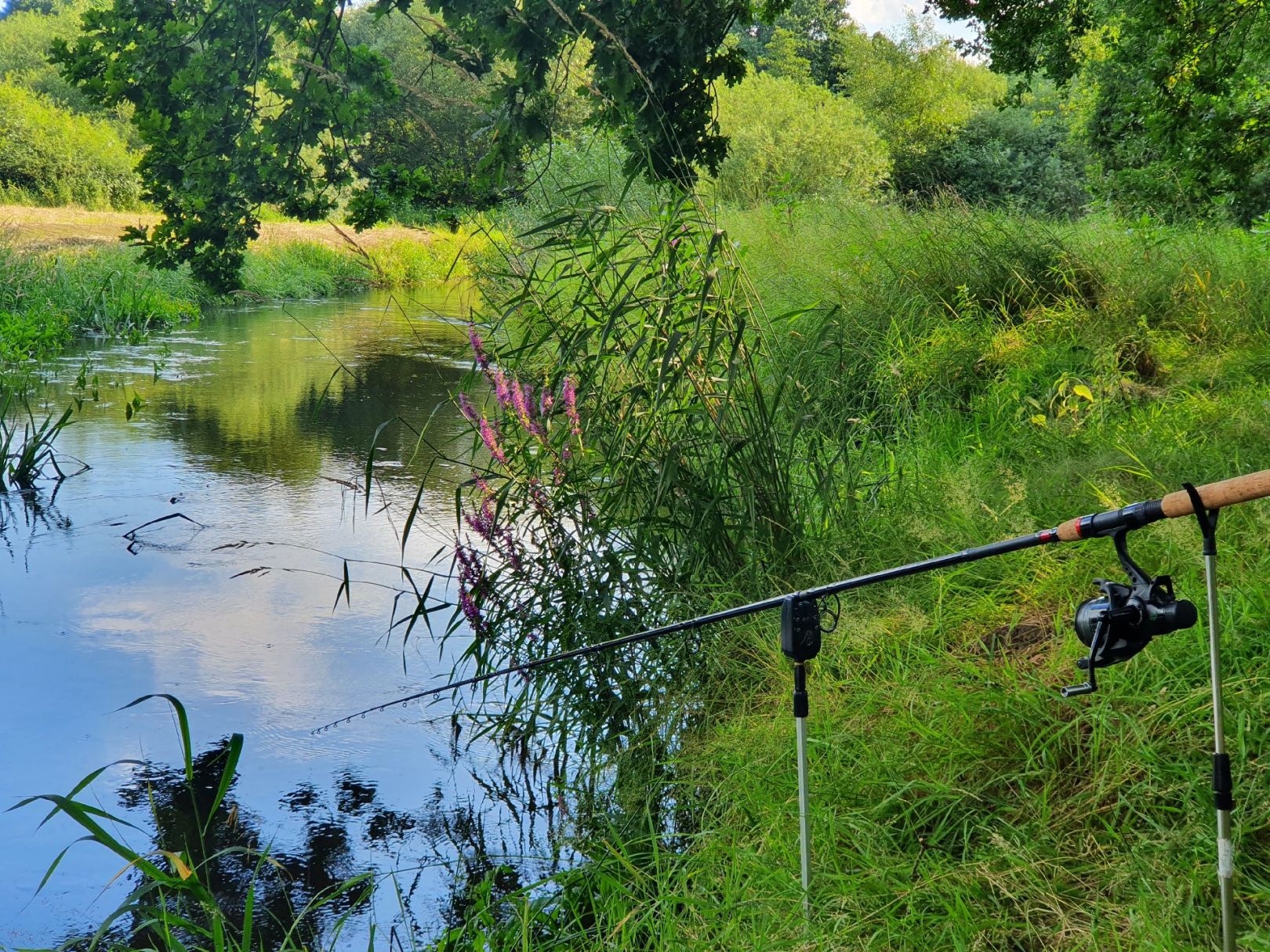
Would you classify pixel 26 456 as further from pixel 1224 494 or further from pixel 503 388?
pixel 1224 494

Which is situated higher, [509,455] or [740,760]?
[509,455]

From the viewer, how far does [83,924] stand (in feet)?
9.36

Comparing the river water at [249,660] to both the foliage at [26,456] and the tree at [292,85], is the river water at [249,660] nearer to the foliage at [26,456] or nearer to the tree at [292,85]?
the foliage at [26,456]

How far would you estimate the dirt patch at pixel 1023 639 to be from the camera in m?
2.96

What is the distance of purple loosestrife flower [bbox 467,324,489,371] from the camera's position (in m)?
3.38

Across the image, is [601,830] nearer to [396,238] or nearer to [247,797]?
[247,797]

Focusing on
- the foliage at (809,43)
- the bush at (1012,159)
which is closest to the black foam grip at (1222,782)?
the bush at (1012,159)

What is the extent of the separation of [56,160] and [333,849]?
2448cm

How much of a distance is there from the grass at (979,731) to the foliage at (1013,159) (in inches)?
605

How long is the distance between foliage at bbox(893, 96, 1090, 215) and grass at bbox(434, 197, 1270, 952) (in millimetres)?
15361

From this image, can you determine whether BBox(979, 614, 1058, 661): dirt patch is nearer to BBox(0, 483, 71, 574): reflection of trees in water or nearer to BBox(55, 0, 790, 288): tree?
BBox(55, 0, 790, 288): tree

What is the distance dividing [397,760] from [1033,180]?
63.1 feet

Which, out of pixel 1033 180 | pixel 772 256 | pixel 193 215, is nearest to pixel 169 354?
pixel 193 215

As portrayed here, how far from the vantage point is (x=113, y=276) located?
44.2 feet
